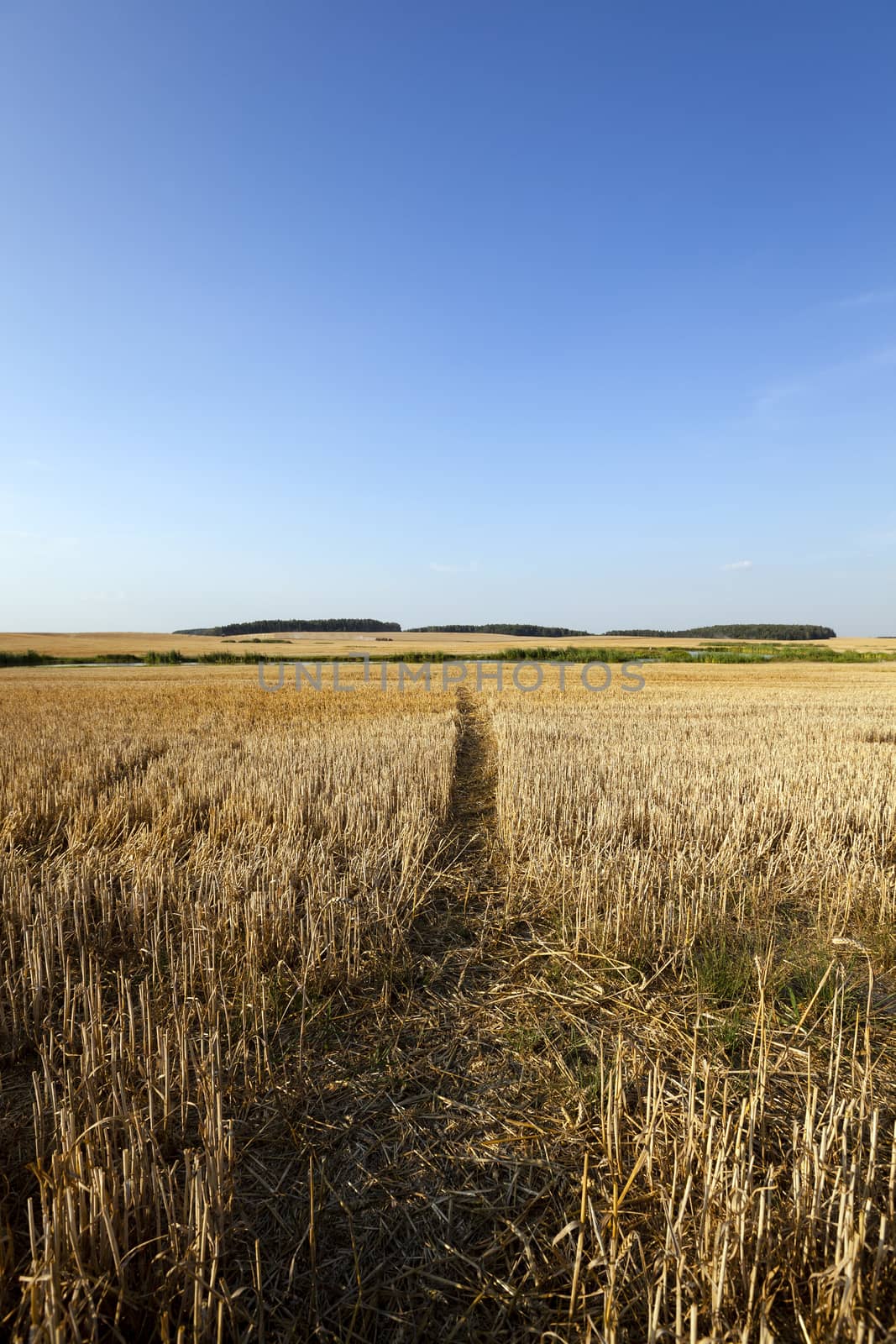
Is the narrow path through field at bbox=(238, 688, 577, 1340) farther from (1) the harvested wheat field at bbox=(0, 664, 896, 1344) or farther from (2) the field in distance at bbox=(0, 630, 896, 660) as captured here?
(2) the field in distance at bbox=(0, 630, 896, 660)

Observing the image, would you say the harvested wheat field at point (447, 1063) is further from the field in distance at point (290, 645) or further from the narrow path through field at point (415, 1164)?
the field in distance at point (290, 645)

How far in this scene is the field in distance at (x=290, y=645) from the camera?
A: 7606 centimetres

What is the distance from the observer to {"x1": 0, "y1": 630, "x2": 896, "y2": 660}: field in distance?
2995 inches

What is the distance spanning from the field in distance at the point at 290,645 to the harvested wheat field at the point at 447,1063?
65.5m

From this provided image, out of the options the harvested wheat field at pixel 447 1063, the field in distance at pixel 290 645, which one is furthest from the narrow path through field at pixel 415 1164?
the field in distance at pixel 290 645

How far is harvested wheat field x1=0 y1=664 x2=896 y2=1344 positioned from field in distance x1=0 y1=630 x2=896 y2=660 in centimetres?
6551

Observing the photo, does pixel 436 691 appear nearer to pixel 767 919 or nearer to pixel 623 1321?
pixel 767 919

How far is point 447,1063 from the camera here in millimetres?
3072

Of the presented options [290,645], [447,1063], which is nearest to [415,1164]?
[447,1063]

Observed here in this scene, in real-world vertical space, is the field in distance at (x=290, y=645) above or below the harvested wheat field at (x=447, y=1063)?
→ above

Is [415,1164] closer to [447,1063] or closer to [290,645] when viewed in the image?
[447,1063]

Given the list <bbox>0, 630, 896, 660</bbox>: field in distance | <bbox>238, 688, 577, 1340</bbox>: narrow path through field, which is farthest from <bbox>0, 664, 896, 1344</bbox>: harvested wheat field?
<bbox>0, 630, 896, 660</bbox>: field in distance

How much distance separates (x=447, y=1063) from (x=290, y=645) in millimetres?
90865

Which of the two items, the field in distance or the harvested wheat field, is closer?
the harvested wheat field
